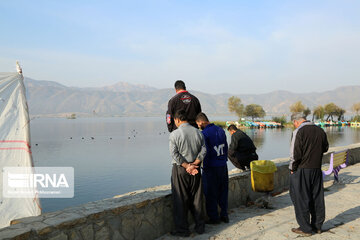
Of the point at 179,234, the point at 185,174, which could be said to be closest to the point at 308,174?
the point at 185,174

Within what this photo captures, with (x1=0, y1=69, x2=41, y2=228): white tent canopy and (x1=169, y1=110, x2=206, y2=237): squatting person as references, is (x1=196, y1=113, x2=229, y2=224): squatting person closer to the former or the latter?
(x1=169, y1=110, x2=206, y2=237): squatting person

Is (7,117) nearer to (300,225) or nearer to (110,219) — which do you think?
(110,219)

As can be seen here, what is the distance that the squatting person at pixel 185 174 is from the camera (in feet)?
15.8

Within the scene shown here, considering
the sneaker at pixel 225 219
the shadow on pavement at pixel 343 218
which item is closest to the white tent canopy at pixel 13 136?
the sneaker at pixel 225 219

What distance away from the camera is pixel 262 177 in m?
6.62

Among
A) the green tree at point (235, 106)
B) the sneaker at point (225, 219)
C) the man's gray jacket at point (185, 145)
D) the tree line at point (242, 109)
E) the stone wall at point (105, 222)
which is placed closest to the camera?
the stone wall at point (105, 222)

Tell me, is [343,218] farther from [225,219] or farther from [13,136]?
[13,136]

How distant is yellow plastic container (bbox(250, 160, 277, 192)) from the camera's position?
6.59 metres

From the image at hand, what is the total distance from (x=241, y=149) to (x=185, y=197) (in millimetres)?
3437

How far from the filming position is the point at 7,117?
501 cm

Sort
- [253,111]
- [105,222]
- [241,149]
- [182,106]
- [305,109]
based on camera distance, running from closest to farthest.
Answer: [105,222] < [182,106] < [241,149] < [305,109] < [253,111]

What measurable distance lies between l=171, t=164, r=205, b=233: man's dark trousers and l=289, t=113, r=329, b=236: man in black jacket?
5.06ft

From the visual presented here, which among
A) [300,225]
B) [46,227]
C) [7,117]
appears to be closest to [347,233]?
[300,225]

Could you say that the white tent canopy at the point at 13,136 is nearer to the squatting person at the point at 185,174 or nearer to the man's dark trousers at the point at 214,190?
the squatting person at the point at 185,174
